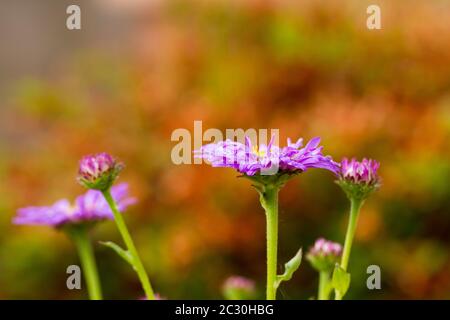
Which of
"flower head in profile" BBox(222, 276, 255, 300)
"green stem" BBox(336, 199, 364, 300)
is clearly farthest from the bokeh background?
"green stem" BBox(336, 199, 364, 300)

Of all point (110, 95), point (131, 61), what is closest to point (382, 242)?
point (110, 95)

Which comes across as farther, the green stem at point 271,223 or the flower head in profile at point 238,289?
the flower head in profile at point 238,289

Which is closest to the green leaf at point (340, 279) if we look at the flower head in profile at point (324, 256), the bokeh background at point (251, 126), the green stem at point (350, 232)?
the green stem at point (350, 232)

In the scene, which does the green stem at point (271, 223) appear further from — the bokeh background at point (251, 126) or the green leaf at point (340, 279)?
the bokeh background at point (251, 126)

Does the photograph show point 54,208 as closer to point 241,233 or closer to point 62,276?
point 241,233

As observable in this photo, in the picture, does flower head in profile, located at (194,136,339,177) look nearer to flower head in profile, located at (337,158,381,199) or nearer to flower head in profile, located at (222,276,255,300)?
flower head in profile, located at (337,158,381,199)

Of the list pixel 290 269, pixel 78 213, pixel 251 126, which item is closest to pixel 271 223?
pixel 290 269
